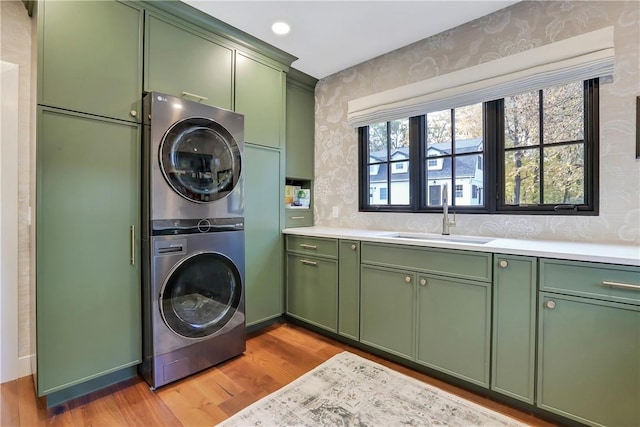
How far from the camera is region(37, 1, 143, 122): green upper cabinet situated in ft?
5.09

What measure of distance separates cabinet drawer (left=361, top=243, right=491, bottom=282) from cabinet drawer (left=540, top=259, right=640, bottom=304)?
280 millimetres

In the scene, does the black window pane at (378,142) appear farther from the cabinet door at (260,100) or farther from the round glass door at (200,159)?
the round glass door at (200,159)

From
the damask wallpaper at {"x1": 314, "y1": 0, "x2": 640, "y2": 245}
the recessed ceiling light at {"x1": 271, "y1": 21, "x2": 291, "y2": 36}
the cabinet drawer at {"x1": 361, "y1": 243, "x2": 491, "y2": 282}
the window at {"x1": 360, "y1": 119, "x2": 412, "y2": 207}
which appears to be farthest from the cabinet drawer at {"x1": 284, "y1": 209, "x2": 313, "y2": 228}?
the recessed ceiling light at {"x1": 271, "y1": 21, "x2": 291, "y2": 36}

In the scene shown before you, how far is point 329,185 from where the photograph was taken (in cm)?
319

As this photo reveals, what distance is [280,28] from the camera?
231 centimetres

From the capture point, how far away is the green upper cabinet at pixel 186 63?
75.7 inches

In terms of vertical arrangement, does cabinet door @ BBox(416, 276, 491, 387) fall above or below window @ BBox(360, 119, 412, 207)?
below

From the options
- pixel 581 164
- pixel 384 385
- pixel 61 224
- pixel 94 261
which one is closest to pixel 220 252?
pixel 94 261

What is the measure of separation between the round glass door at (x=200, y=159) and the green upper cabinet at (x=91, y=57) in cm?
29

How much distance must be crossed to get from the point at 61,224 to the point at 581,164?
3.09 m

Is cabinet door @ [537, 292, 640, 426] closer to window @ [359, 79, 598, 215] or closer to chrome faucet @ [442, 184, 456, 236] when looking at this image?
window @ [359, 79, 598, 215]

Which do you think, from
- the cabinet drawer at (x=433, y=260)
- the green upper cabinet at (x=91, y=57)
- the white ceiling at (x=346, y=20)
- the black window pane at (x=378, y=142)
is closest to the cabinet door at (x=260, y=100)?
the white ceiling at (x=346, y=20)

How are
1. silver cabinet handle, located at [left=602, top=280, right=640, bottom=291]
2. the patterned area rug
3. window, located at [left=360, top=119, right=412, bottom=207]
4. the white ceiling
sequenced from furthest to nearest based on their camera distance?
window, located at [left=360, top=119, right=412, bottom=207] < the white ceiling < the patterned area rug < silver cabinet handle, located at [left=602, top=280, right=640, bottom=291]

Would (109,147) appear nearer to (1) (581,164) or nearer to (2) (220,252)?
(2) (220,252)
